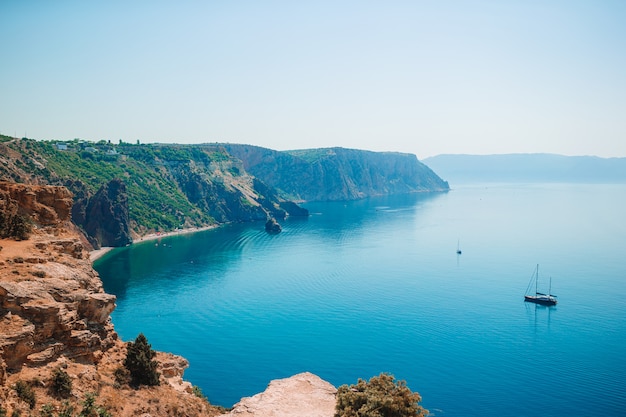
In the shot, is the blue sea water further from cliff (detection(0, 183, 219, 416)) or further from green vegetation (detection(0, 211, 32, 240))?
green vegetation (detection(0, 211, 32, 240))

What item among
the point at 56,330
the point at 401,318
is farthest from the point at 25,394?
the point at 401,318

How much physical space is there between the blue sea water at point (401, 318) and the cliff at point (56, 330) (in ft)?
94.1

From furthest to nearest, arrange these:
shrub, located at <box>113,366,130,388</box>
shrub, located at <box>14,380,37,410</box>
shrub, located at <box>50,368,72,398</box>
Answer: shrub, located at <box>113,366,130,388</box>
shrub, located at <box>50,368,72,398</box>
shrub, located at <box>14,380,37,410</box>

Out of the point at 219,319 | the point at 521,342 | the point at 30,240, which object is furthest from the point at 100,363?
the point at 521,342

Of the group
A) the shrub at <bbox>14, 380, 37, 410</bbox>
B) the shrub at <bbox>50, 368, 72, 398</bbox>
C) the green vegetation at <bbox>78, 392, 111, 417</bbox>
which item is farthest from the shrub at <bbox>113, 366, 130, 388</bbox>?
the shrub at <bbox>14, 380, 37, 410</bbox>

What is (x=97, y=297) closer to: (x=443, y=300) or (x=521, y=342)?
(x=521, y=342)

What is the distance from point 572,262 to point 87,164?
182 meters

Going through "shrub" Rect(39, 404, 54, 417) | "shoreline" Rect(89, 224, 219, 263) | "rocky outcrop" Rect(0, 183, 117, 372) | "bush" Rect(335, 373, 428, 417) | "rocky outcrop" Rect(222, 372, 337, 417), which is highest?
"rocky outcrop" Rect(0, 183, 117, 372)

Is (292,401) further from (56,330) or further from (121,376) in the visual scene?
(56,330)

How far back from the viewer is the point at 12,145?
477 feet

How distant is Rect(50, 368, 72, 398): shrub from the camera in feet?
91.3

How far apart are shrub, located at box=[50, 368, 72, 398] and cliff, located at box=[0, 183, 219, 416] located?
344 mm

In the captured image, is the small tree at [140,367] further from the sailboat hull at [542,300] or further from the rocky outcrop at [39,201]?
the sailboat hull at [542,300]

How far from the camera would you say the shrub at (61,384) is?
27.8 meters
